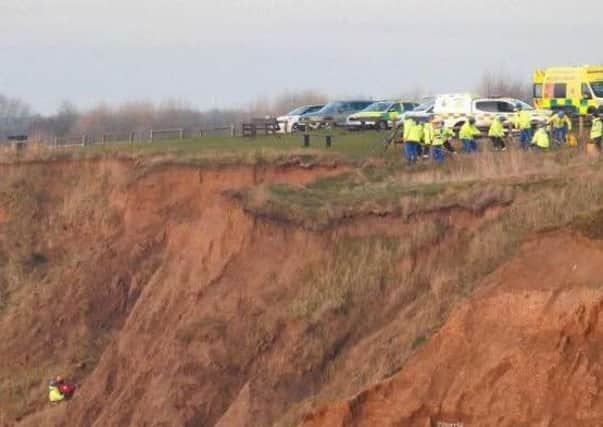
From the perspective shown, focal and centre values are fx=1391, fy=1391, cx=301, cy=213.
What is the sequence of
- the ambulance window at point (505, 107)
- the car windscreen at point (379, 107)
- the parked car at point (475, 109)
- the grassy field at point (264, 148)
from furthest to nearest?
the car windscreen at point (379, 107) < the ambulance window at point (505, 107) < the parked car at point (475, 109) < the grassy field at point (264, 148)

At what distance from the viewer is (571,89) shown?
44062 millimetres

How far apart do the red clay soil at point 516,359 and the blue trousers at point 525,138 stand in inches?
A: 701

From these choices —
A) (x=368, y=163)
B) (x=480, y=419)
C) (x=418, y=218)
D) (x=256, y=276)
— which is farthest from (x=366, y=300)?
(x=368, y=163)

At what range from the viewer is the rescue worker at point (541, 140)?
35500mm

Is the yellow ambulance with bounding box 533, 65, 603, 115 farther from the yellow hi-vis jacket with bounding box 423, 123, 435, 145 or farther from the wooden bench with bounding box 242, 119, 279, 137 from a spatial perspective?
the wooden bench with bounding box 242, 119, 279, 137

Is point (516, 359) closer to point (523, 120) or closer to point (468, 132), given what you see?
point (468, 132)

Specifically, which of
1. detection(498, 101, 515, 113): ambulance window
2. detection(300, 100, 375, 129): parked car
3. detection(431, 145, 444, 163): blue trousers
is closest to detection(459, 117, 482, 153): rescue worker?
detection(431, 145, 444, 163): blue trousers

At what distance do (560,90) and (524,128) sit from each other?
7386 millimetres

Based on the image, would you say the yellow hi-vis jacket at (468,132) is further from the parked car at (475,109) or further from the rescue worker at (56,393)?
the rescue worker at (56,393)

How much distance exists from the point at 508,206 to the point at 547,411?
25.0ft

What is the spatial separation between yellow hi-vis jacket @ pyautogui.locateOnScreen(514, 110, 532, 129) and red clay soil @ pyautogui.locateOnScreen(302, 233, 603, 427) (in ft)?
61.0

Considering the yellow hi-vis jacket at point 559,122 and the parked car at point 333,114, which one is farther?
the parked car at point 333,114

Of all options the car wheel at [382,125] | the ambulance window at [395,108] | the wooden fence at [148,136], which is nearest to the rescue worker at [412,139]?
the car wheel at [382,125]

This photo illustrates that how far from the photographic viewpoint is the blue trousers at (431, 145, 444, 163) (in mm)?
35312
